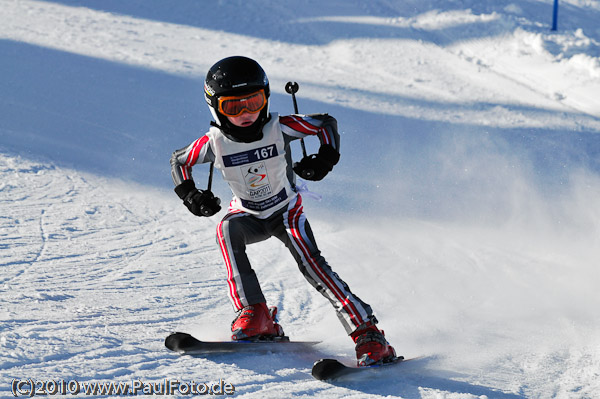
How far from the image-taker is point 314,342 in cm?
391

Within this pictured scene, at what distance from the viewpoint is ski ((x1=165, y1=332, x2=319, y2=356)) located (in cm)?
357

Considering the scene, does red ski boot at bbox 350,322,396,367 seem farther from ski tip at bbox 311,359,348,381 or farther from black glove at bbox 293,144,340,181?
black glove at bbox 293,144,340,181

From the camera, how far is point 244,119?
142 inches

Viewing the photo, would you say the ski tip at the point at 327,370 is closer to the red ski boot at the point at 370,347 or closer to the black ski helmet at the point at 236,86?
the red ski boot at the point at 370,347

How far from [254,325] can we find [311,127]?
3.62ft

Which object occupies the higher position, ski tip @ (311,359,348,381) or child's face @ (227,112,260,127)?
child's face @ (227,112,260,127)

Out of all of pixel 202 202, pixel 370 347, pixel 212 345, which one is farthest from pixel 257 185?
pixel 370 347

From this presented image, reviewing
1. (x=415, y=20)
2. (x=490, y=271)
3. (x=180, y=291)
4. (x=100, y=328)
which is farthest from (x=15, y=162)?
(x=415, y=20)

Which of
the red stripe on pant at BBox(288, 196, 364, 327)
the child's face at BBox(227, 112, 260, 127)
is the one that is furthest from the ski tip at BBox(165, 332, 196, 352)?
the child's face at BBox(227, 112, 260, 127)

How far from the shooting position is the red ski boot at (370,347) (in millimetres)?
3570

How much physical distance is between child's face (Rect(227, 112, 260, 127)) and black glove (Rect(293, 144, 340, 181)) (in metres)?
0.33

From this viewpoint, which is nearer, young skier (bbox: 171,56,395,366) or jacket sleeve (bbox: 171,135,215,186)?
young skier (bbox: 171,56,395,366)

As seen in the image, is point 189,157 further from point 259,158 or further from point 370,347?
point 370,347

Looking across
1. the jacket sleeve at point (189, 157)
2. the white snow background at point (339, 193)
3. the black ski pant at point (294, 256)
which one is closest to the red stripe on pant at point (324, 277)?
the black ski pant at point (294, 256)
